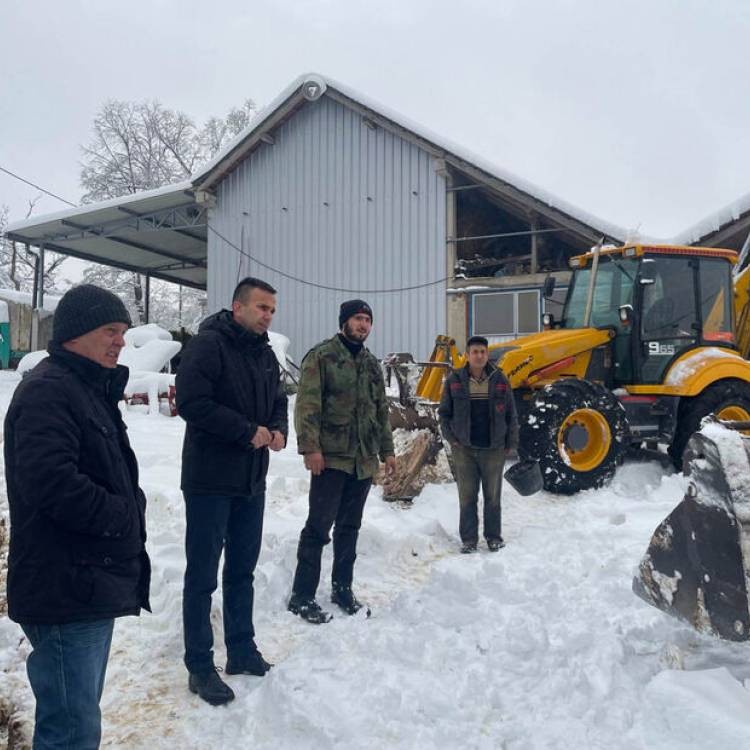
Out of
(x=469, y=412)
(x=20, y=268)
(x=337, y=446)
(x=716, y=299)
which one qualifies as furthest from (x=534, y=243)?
(x=20, y=268)

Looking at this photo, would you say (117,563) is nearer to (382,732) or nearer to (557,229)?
(382,732)

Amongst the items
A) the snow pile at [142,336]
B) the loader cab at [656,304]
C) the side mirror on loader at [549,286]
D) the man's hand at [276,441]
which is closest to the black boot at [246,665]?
the man's hand at [276,441]

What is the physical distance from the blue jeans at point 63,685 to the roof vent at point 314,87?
45.8 ft

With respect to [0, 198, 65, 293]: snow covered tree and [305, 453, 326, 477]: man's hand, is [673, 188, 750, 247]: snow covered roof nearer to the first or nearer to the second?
[305, 453, 326, 477]: man's hand

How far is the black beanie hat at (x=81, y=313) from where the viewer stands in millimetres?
1972

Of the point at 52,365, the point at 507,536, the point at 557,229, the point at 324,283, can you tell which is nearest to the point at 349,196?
the point at 324,283

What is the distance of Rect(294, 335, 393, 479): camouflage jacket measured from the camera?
3.69m

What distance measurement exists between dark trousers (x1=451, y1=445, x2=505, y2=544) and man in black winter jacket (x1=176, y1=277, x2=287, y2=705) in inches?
92.5

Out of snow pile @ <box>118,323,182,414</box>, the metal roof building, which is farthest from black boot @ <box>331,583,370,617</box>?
the metal roof building

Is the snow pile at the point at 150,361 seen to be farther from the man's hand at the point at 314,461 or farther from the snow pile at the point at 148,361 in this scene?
the man's hand at the point at 314,461

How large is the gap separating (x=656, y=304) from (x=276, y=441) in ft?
19.0

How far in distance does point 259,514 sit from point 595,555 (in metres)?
2.64

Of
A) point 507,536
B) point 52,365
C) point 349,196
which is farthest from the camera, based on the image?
point 349,196

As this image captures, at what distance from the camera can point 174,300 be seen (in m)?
35.3
